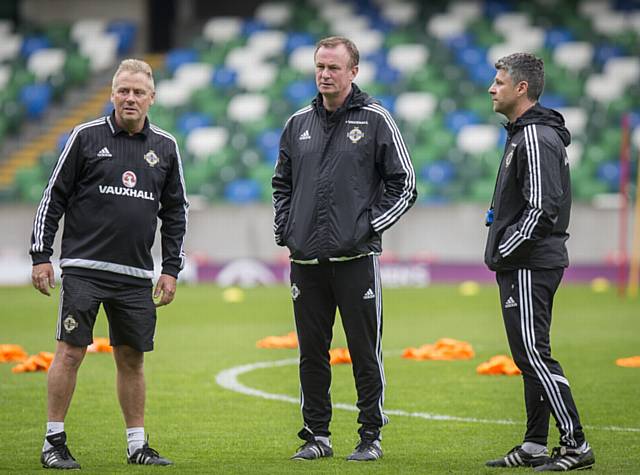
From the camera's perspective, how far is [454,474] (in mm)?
6801

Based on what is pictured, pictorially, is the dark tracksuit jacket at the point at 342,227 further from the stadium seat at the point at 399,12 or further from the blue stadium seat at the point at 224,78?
the stadium seat at the point at 399,12

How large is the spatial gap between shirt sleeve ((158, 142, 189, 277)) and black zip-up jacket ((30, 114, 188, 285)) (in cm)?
16

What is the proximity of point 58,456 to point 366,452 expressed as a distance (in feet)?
5.81

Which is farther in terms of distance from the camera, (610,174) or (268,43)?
(268,43)

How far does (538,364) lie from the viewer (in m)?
6.96

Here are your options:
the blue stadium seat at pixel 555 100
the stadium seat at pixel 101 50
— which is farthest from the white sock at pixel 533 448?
the stadium seat at pixel 101 50

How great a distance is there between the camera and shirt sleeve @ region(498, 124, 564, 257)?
6.82 meters

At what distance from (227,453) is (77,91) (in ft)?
92.1

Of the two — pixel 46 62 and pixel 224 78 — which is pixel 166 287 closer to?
pixel 224 78

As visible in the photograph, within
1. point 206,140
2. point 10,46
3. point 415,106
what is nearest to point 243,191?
point 206,140

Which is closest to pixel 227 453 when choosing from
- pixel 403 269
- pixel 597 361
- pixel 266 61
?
pixel 597 361

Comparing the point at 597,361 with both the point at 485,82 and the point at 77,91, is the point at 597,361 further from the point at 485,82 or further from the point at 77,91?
the point at 77,91

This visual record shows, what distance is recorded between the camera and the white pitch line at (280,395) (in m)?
8.91

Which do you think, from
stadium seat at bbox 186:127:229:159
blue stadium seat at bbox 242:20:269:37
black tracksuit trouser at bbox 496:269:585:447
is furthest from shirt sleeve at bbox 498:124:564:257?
blue stadium seat at bbox 242:20:269:37
